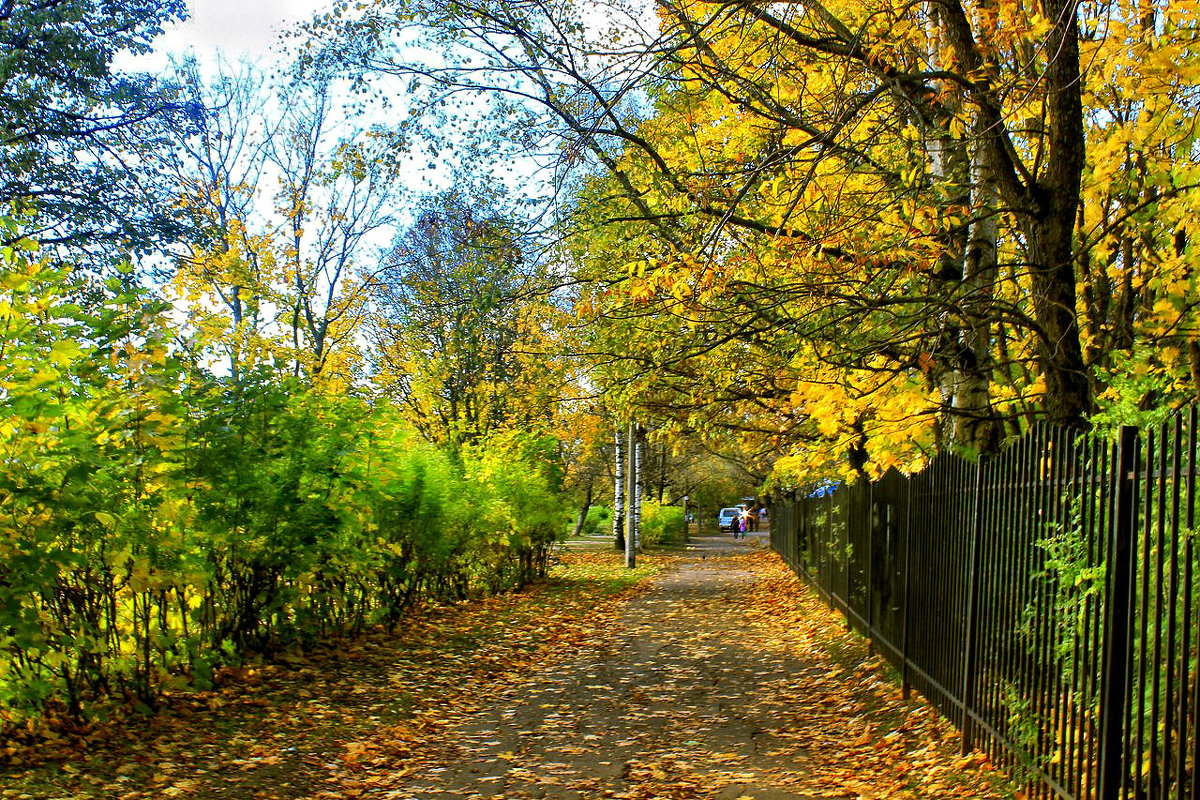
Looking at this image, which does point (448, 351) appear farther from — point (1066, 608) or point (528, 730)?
point (1066, 608)

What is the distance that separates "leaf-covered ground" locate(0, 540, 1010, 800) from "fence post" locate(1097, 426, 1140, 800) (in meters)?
1.52

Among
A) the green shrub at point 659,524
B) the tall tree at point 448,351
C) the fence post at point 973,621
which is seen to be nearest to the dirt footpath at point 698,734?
the fence post at point 973,621

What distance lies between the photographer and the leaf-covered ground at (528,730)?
560 cm

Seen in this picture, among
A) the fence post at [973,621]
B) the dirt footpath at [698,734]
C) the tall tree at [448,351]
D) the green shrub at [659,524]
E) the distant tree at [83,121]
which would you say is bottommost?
the green shrub at [659,524]

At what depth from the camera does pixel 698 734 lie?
7.23 m

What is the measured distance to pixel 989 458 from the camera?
19.0 ft

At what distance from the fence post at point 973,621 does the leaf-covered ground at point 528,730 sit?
0.26 meters

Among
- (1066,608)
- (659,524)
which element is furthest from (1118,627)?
(659,524)

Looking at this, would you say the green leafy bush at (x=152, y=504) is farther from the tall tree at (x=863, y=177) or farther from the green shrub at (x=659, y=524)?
the green shrub at (x=659, y=524)

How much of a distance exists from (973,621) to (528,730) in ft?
11.6

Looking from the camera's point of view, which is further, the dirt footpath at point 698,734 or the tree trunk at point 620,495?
the tree trunk at point 620,495

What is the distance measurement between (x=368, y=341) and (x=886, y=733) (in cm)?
2197

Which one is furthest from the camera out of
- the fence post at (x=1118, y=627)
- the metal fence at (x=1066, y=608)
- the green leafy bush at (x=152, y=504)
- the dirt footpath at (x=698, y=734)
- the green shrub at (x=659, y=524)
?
the green shrub at (x=659, y=524)

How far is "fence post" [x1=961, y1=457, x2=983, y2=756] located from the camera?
5.87 metres
